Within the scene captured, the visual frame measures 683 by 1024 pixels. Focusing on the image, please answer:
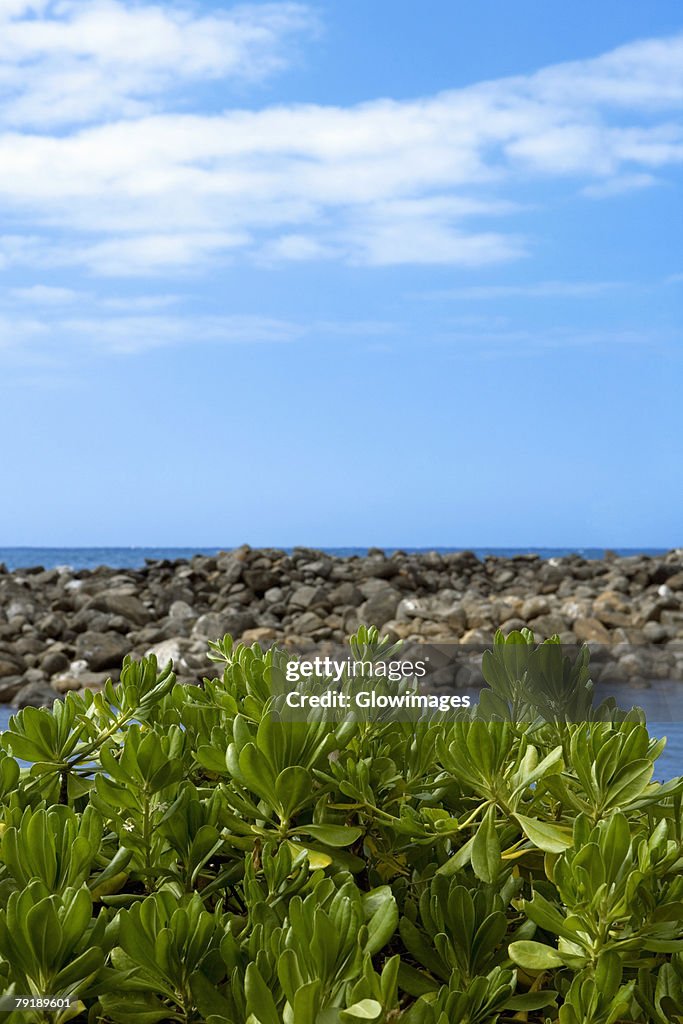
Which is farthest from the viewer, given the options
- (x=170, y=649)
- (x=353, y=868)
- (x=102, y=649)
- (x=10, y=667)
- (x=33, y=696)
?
(x=102, y=649)

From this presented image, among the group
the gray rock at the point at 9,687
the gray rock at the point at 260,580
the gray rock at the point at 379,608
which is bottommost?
the gray rock at the point at 9,687

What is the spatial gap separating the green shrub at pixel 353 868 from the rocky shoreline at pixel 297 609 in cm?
599

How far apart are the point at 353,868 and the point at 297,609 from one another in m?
8.49

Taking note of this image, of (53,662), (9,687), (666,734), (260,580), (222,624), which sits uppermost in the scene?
(260,580)

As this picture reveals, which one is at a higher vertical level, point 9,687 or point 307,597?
point 307,597

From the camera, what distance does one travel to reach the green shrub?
31.1 inches

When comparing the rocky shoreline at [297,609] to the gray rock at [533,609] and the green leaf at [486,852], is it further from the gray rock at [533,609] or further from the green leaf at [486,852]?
the green leaf at [486,852]

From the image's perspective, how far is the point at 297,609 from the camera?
9.42m

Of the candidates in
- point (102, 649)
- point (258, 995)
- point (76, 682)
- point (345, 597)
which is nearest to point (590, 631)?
point (345, 597)

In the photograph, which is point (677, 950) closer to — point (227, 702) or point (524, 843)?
point (524, 843)

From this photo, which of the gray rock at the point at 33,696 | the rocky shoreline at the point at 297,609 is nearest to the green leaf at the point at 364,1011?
the rocky shoreline at the point at 297,609

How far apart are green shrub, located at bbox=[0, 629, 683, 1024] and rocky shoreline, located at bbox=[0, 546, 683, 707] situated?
5994 mm

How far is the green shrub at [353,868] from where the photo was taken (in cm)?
79

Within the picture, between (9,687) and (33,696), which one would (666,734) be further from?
(9,687)
